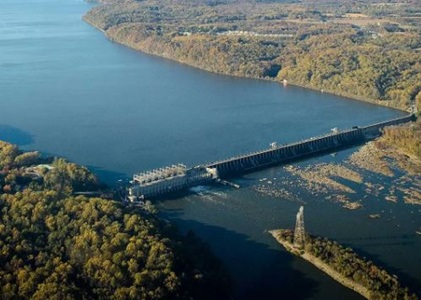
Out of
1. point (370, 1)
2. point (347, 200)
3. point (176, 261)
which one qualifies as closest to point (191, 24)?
point (370, 1)

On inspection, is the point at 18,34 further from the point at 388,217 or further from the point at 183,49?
the point at 388,217

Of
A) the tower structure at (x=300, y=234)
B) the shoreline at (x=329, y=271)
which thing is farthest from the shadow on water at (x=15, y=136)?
the tower structure at (x=300, y=234)

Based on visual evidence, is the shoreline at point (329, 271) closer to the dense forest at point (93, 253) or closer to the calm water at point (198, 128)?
the calm water at point (198, 128)

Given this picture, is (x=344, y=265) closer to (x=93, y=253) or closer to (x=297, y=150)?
(x=93, y=253)

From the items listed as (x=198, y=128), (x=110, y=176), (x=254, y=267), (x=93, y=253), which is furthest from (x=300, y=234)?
(x=198, y=128)

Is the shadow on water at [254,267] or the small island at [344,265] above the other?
the small island at [344,265]

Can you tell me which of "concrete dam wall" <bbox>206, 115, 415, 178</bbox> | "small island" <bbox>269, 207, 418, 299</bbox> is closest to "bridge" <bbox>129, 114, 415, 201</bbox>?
"concrete dam wall" <bbox>206, 115, 415, 178</bbox>
